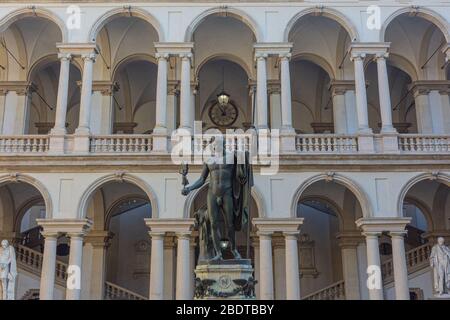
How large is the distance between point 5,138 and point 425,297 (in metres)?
15.7

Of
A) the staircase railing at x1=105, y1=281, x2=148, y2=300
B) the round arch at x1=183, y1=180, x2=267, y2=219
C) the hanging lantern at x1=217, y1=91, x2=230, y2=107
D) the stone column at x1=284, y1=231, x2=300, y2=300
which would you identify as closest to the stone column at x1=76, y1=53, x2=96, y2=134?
the round arch at x1=183, y1=180, x2=267, y2=219

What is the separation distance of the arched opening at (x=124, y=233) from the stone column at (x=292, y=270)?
637 centimetres

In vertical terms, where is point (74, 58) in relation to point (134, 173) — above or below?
above

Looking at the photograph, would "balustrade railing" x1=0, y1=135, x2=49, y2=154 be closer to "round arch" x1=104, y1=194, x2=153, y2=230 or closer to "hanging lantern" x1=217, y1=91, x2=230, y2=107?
"round arch" x1=104, y1=194, x2=153, y2=230

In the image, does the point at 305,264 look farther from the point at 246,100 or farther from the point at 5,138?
the point at 5,138

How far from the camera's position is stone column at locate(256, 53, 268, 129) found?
19531 millimetres

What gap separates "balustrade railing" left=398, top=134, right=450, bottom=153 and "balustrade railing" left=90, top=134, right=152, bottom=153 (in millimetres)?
8726

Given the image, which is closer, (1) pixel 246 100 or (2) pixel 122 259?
(2) pixel 122 259

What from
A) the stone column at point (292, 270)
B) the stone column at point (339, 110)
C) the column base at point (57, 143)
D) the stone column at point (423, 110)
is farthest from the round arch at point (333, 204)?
the column base at point (57, 143)

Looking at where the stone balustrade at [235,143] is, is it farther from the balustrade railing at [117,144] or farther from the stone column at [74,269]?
the stone column at [74,269]

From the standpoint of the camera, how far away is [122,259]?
24391 millimetres
